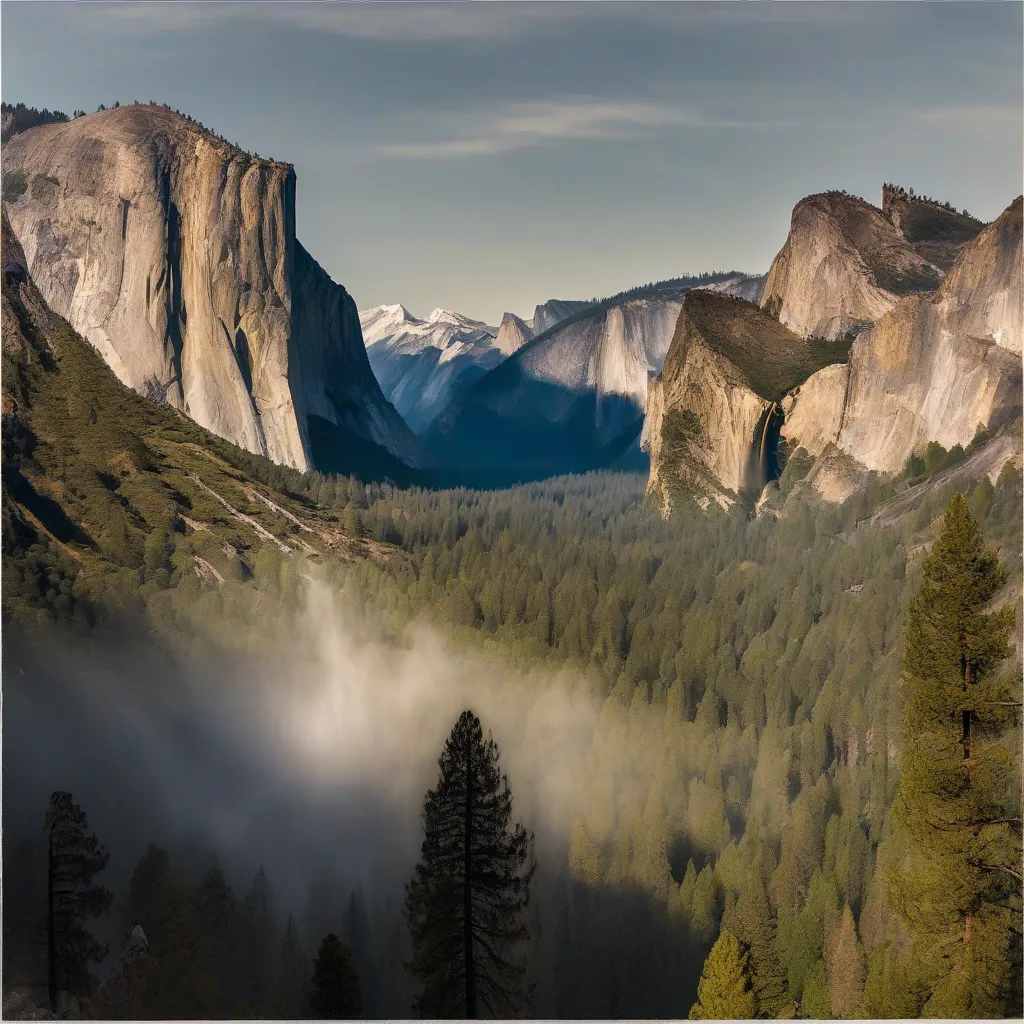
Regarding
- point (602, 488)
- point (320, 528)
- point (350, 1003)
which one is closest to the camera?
point (350, 1003)

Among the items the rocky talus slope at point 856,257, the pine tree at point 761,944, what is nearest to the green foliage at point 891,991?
the pine tree at point 761,944

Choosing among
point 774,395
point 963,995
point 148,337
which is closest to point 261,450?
point 148,337

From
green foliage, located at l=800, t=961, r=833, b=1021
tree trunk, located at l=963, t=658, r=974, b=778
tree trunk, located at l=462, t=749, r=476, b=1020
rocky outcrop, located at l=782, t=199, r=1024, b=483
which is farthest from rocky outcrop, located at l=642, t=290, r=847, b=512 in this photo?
tree trunk, located at l=963, t=658, r=974, b=778

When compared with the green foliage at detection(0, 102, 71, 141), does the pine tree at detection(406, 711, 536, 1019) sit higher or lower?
lower

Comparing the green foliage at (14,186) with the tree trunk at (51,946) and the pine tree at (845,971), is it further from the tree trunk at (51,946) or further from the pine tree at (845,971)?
the pine tree at (845,971)

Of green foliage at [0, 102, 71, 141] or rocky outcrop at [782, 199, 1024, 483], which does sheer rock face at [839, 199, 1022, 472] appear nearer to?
rocky outcrop at [782, 199, 1024, 483]

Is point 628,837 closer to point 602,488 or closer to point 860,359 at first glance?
point 860,359
